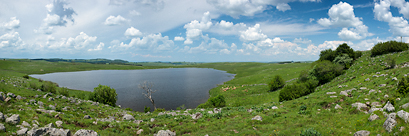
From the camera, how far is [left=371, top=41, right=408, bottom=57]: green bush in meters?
37.7

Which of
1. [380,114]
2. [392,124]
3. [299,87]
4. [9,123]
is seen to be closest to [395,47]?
[299,87]

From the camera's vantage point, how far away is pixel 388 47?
39.7m

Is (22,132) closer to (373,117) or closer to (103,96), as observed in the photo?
(373,117)

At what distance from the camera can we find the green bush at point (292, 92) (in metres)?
34.9

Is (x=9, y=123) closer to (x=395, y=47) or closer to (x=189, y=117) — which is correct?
(x=189, y=117)

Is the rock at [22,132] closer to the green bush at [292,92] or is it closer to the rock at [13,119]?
the rock at [13,119]

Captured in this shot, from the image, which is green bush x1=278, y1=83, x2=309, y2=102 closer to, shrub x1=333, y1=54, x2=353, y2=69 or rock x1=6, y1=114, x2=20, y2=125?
shrub x1=333, y1=54, x2=353, y2=69

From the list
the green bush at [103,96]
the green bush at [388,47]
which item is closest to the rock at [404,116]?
the green bush at [388,47]

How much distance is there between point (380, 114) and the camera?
12.5 metres

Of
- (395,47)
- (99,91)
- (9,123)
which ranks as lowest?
(99,91)

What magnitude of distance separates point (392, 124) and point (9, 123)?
27.9 m

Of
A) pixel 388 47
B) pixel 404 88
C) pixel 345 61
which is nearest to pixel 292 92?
pixel 404 88

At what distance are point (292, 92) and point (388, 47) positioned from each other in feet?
96.0

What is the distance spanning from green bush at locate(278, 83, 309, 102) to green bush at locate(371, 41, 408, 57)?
23.2m
